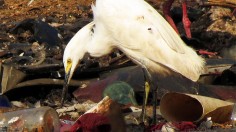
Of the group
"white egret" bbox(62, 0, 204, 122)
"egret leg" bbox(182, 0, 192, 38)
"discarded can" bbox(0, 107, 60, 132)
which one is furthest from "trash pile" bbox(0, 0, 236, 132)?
"white egret" bbox(62, 0, 204, 122)

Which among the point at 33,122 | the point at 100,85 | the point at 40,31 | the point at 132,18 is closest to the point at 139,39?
the point at 132,18

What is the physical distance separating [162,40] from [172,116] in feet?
3.47

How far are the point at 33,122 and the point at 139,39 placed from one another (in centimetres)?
192

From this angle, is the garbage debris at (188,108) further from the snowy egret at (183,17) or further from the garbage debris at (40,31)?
the snowy egret at (183,17)

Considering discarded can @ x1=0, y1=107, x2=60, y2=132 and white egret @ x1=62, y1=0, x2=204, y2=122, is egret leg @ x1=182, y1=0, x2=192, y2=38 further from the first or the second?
discarded can @ x1=0, y1=107, x2=60, y2=132

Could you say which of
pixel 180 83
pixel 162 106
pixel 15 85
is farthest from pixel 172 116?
pixel 15 85

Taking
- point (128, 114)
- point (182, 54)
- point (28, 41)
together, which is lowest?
point (28, 41)

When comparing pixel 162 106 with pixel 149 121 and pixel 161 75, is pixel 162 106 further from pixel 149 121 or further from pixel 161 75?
pixel 161 75

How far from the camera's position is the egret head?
8898mm

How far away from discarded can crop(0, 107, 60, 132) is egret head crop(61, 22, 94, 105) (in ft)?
4.75

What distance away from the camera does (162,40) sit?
873cm

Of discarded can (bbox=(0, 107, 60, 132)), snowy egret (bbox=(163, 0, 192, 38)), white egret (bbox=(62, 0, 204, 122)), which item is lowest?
snowy egret (bbox=(163, 0, 192, 38))

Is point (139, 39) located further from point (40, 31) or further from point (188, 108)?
point (40, 31)

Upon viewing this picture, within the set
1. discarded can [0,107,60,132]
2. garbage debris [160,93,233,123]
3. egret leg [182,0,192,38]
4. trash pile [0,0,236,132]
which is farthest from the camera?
egret leg [182,0,192,38]
